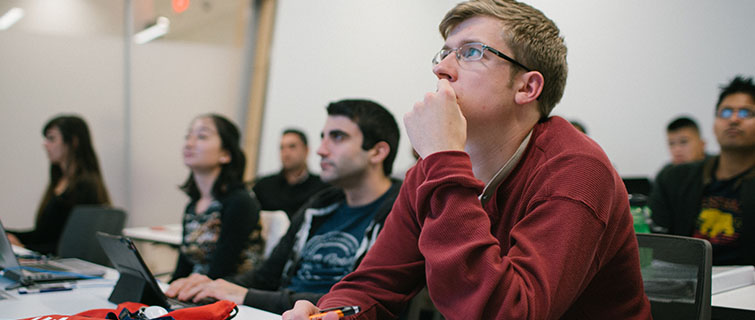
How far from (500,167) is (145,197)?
4.91 metres

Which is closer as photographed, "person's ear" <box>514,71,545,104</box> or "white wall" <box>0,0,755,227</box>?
"person's ear" <box>514,71,545,104</box>

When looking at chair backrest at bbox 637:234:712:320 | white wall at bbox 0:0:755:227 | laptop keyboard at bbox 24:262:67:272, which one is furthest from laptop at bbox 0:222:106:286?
white wall at bbox 0:0:755:227

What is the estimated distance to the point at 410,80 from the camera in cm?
407

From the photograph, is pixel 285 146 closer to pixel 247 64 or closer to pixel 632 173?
pixel 247 64

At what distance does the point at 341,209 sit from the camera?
2045mm

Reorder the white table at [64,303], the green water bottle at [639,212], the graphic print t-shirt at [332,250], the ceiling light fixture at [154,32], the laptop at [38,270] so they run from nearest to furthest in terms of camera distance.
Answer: the white table at [64,303], the laptop at [38,270], the graphic print t-shirt at [332,250], the green water bottle at [639,212], the ceiling light fixture at [154,32]

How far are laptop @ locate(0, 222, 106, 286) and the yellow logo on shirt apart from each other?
7.81 feet

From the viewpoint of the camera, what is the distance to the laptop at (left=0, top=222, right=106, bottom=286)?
66.1 inches

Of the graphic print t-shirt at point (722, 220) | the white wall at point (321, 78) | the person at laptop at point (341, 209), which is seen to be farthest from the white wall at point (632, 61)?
the graphic print t-shirt at point (722, 220)

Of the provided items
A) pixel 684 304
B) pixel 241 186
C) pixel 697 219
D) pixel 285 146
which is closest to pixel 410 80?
pixel 285 146

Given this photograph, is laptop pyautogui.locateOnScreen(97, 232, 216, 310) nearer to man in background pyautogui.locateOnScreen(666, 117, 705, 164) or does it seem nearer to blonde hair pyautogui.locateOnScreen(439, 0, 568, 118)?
blonde hair pyautogui.locateOnScreen(439, 0, 568, 118)

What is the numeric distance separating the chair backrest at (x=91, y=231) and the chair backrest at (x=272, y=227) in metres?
0.74

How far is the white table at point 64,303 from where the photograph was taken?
1364 millimetres

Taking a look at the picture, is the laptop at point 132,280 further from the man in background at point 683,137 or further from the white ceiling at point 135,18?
the white ceiling at point 135,18
